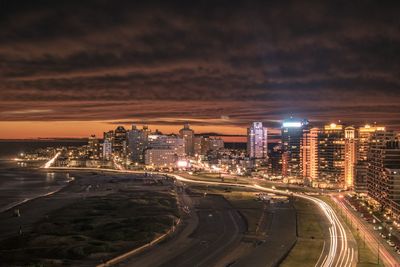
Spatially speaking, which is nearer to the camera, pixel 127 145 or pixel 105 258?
pixel 105 258

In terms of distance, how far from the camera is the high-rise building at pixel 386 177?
4956 centimetres

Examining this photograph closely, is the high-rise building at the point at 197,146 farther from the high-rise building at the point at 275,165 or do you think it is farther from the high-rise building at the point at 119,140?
the high-rise building at the point at 275,165

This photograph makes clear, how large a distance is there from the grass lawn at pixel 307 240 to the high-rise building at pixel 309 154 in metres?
39.3

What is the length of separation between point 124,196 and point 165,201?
7999 millimetres

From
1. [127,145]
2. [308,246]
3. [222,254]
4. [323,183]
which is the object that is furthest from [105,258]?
[127,145]

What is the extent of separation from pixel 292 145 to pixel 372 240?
70444mm

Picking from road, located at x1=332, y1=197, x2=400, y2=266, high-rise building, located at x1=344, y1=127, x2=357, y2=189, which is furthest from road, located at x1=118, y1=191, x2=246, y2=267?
high-rise building, located at x1=344, y1=127, x2=357, y2=189

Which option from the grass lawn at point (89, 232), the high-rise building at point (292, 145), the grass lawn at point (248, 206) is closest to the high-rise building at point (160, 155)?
the high-rise building at point (292, 145)

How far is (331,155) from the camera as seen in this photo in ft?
290

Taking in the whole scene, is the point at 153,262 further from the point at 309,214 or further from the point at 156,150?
the point at 156,150

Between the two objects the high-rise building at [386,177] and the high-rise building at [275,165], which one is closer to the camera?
the high-rise building at [386,177]

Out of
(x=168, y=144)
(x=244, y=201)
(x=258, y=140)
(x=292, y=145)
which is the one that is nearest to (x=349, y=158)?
(x=292, y=145)

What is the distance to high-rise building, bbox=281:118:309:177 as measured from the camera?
100250 mm

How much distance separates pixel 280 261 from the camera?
3059cm
